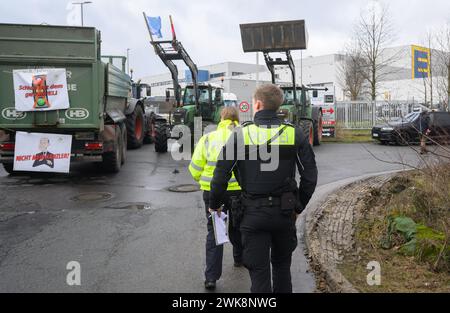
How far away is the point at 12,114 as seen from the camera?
10398 millimetres

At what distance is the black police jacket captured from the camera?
3684 mm

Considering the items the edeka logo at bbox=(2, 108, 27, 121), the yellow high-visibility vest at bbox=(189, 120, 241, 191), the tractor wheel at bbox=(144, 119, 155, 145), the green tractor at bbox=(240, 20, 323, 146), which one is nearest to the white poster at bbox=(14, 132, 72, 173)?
the edeka logo at bbox=(2, 108, 27, 121)

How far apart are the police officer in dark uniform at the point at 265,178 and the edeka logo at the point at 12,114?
7898mm

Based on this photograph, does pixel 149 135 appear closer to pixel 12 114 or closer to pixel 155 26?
pixel 155 26

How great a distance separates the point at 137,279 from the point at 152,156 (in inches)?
437

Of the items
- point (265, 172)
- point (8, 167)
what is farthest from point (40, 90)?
point (265, 172)

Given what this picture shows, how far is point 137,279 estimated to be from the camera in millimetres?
4914

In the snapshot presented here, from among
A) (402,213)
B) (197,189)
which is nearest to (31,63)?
(197,189)

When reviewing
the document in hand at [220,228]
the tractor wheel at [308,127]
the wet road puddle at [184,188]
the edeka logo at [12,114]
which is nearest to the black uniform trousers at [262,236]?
the document in hand at [220,228]

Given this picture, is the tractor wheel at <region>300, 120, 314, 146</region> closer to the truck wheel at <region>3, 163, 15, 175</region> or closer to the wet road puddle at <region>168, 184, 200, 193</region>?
the wet road puddle at <region>168, 184, 200, 193</region>

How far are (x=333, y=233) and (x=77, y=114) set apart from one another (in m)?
6.54

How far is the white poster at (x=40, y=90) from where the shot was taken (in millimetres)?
10227

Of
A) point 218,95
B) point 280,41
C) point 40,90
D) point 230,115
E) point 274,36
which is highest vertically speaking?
point 274,36
